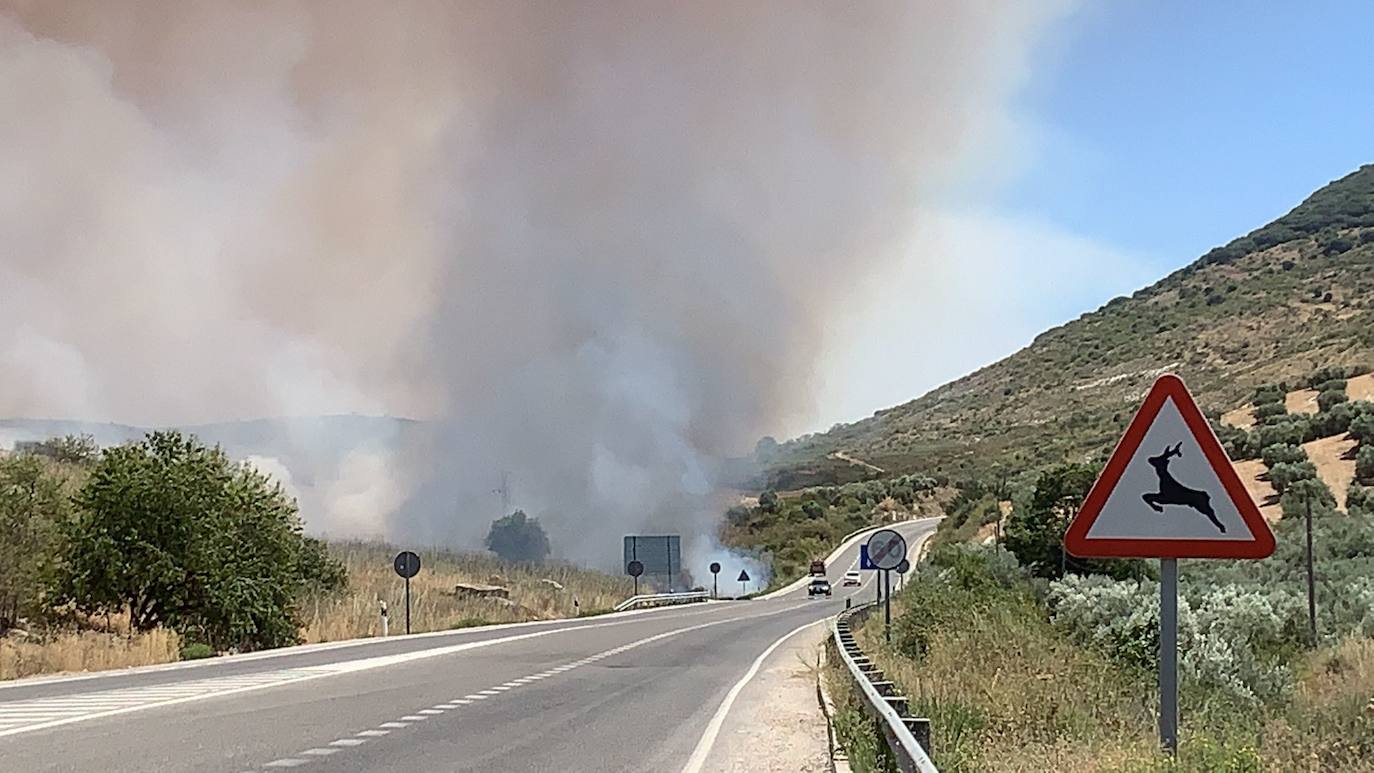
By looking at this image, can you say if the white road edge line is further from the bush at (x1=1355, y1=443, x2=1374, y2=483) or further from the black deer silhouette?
the bush at (x1=1355, y1=443, x2=1374, y2=483)

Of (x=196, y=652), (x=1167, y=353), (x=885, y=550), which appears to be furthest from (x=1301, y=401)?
(x=1167, y=353)

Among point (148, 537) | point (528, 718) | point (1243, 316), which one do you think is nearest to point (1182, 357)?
point (1243, 316)

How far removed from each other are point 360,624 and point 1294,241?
412ft

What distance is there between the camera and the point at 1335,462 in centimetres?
4381

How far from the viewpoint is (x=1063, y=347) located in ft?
478

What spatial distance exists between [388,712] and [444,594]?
33049 mm

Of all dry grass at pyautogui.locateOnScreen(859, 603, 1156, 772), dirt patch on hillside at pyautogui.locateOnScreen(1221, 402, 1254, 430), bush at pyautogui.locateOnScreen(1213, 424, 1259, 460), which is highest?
dirt patch on hillside at pyautogui.locateOnScreen(1221, 402, 1254, 430)

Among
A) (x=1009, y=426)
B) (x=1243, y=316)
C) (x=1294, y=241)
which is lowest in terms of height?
(x=1009, y=426)

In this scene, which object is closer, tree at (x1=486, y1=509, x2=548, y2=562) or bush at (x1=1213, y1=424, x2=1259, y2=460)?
bush at (x1=1213, y1=424, x2=1259, y2=460)

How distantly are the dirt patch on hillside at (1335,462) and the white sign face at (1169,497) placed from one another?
36073 millimetres

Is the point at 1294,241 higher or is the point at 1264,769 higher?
the point at 1294,241

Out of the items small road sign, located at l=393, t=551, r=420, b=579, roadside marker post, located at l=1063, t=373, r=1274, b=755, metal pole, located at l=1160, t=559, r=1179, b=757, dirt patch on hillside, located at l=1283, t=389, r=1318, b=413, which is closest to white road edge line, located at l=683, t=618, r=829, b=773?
metal pole, located at l=1160, t=559, r=1179, b=757

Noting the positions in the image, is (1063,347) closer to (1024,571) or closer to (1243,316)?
(1243,316)

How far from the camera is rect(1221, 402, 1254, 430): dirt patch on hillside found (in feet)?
196
